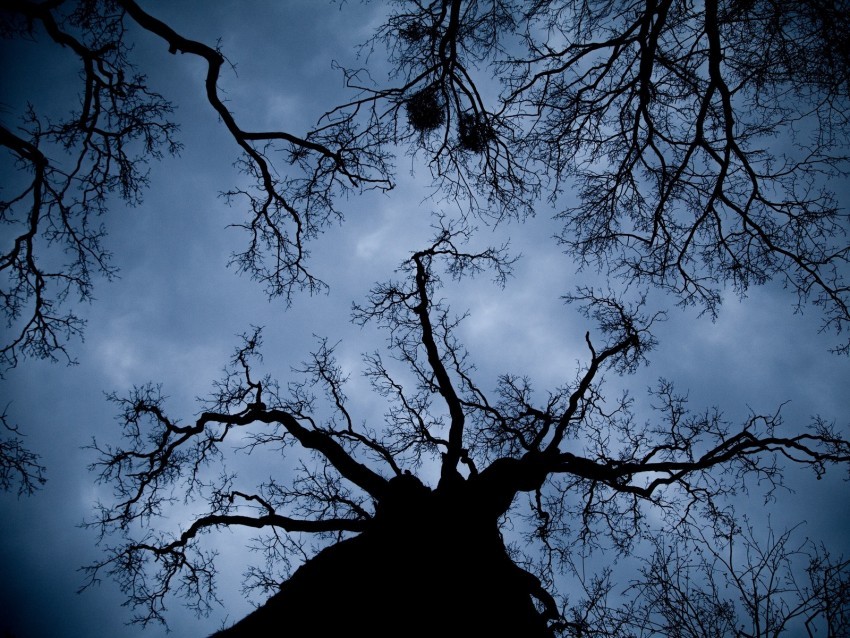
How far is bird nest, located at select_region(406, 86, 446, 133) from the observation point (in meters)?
5.15

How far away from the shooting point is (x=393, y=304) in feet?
21.4

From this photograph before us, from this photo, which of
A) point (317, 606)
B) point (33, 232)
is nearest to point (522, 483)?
point (317, 606)

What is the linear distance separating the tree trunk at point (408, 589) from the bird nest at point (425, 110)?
4.68 meters

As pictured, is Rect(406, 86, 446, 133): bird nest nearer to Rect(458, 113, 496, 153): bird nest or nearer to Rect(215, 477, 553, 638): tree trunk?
Rect(458, 113, 496, 153): bird nest

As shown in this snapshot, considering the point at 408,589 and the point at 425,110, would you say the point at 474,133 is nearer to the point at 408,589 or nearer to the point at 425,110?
the point at 425,110

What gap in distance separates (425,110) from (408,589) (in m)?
5.27

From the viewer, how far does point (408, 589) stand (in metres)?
2.67

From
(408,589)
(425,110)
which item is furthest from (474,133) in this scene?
(408,589)

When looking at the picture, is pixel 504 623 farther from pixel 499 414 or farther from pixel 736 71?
pixel 736 71

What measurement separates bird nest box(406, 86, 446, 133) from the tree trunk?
468 centimetres

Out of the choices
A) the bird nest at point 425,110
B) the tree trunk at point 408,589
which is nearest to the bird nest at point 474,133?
the bird nest at point 425,110

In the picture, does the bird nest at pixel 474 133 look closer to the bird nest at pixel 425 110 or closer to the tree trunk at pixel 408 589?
the bird nest at pixel 425 110

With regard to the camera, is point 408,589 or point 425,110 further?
point 425,110

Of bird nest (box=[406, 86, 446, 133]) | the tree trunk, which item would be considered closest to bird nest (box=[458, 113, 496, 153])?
bird nest (box=[406, 86, 446, 133])
